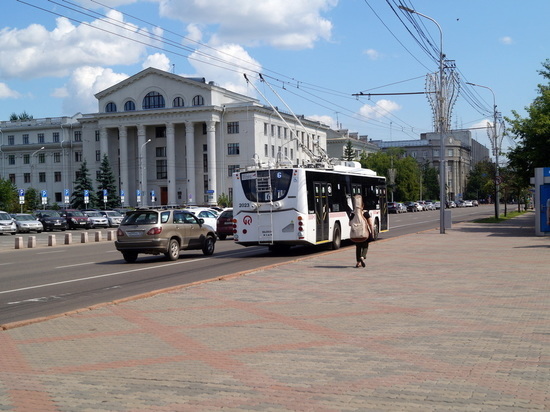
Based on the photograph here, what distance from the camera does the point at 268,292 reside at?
13.6 m

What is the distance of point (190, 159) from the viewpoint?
323 feet

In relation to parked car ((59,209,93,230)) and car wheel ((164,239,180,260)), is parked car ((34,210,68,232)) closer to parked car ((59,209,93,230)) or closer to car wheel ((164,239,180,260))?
parked car ((59,209,93,230))

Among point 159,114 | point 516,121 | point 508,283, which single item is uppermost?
point 159,114

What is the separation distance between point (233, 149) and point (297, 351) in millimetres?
90810

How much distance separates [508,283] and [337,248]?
12066mm

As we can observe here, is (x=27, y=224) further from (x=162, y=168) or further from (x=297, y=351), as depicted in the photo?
(x=162, y=168)

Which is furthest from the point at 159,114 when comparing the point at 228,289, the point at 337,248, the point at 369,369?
the point at 369,369

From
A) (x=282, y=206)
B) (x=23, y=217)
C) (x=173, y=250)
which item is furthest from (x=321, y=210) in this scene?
(x=23, y=217)

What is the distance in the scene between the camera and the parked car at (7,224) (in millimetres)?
50562

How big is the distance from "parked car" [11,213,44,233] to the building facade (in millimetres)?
102674

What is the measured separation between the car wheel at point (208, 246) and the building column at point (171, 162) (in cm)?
7487

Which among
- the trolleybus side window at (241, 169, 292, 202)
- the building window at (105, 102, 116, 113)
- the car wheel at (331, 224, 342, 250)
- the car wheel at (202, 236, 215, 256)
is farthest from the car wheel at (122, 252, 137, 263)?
the building window at (105, 102, 116, 113)

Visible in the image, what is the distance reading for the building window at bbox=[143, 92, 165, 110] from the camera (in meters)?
99.3

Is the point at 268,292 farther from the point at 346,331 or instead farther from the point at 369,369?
the point at 369,369
